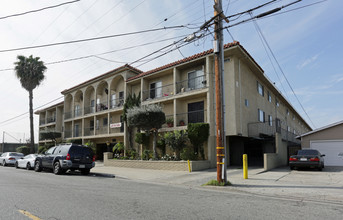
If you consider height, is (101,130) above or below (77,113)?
below

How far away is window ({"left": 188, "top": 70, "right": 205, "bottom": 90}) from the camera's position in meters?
18.3

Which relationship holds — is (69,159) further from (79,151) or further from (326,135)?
(326,135)

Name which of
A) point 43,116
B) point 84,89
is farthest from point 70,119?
point 43,116

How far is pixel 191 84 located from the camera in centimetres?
1914

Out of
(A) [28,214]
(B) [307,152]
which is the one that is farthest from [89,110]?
(A) [28,214]

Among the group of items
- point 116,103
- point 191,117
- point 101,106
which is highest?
point 116,103

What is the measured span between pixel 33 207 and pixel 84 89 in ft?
79.6

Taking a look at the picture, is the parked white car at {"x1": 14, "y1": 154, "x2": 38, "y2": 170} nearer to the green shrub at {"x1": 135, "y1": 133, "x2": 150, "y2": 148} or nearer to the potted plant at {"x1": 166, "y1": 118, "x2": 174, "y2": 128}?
the green shrub at {"x1": 135, "y1": 133, "x2": 150, "y2": 148}

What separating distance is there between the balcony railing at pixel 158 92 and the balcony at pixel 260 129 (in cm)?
689

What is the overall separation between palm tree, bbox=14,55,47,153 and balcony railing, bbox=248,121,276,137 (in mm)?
24803

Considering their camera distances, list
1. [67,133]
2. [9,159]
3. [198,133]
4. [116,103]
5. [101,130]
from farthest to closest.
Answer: [67,133] < [101,130] < [116,103] < [9,159] < [198,133]

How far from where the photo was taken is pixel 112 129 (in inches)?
985

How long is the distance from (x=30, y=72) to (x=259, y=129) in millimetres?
25729

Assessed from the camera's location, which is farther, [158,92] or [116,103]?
[116,103]
